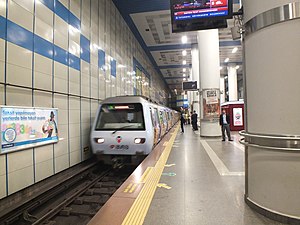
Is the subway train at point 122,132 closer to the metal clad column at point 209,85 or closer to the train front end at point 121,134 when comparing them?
the train front end at point 121,134

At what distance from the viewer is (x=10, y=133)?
3898 millimetres

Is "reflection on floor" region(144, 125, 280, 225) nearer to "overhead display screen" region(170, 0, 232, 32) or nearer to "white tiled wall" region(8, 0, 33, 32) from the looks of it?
"overhead display screen" region(170, 0, 232, 32)

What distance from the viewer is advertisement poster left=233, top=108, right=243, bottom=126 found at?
13.1m

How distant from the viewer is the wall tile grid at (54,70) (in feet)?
13.1

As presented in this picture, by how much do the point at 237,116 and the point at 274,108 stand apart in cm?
1165

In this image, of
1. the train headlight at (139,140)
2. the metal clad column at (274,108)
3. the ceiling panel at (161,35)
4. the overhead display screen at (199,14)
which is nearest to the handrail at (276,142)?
the metal clad column at (274,108)

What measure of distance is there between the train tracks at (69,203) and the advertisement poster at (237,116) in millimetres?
9353

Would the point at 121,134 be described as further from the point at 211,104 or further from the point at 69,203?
the point at 211,104

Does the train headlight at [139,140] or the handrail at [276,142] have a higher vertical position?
the handrail at [276,142]

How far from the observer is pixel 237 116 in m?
Result: 13.2

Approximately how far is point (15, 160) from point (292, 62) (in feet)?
15.3

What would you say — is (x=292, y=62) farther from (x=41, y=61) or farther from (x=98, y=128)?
(x=98, y=128)

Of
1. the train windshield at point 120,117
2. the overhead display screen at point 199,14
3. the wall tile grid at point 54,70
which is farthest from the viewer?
the train windshield at point 120,117

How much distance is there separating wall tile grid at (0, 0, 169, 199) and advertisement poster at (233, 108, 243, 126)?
8.25 metres
